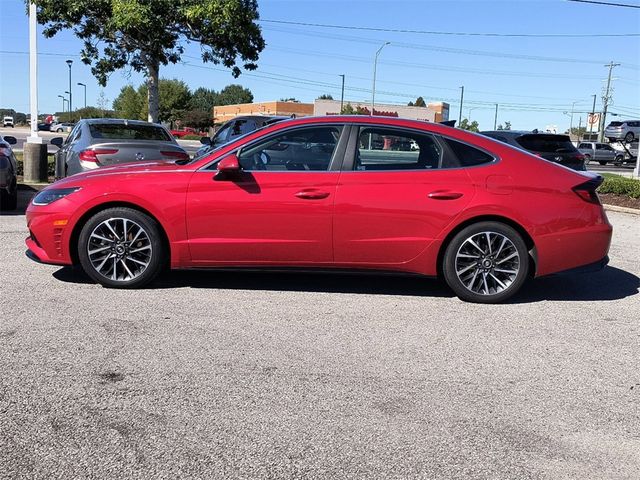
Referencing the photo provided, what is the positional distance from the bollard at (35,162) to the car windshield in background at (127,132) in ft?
10.2

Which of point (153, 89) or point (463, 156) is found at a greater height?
point (153, 89)

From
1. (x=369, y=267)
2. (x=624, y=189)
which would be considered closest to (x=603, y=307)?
(x=369, y=267)

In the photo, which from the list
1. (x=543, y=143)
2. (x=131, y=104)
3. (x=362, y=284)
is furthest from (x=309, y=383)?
(x=131, y=104)

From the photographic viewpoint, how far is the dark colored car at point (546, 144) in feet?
43.8

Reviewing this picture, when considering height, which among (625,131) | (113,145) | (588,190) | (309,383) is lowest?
(309,383)

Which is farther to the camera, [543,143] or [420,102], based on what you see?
[420,102]

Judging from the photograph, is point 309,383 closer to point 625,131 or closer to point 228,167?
point 228,167

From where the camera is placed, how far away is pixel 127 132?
10297 mm

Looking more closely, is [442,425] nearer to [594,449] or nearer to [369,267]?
[594,449]

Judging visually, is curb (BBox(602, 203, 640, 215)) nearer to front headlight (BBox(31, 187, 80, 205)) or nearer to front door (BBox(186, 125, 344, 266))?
front door (BBox(186, 125, 344, 266))

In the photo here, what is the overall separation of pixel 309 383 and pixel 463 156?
2805 mm

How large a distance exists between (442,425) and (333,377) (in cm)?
82

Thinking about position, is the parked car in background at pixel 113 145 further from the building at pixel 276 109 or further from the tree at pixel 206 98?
the tree at pixel 206 98

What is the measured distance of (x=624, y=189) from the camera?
1403 cm
